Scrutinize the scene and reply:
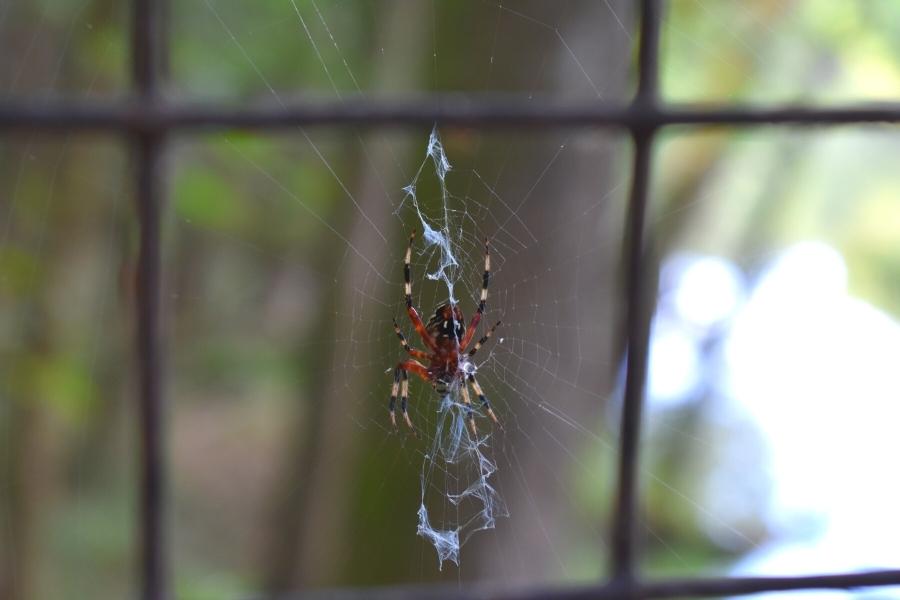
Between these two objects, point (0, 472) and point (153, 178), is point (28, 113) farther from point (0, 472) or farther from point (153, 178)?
point (0, 472)

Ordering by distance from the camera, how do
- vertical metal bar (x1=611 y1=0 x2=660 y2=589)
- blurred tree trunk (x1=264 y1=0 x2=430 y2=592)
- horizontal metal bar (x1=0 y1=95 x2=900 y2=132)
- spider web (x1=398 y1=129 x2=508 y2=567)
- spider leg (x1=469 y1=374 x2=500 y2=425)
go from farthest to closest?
1. blurred tree trunk (x1=264 y1=0 x2=430 y2=592)
2. spider leg (x1=469 y1=374 x2=500 y2=425)
3. spider web (x1=398 y1=129 x2=508 y2=567)
4. vertical metal bar (x1=611 y1=0 x2=660 y2=589)
5. horizontal metal bar (x1=0 y1=95 x2=900 y2=132)

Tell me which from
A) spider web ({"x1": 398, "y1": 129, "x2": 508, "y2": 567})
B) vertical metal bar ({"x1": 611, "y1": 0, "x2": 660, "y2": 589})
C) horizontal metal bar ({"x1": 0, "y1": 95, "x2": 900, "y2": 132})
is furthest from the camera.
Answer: spider web ({"x1": 398, "y1": 129, "x2": 508, "y2": 567})

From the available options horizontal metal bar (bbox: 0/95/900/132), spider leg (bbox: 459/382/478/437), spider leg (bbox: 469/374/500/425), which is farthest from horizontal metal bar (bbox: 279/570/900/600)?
spider leg (bbox: 459/382/478/437)

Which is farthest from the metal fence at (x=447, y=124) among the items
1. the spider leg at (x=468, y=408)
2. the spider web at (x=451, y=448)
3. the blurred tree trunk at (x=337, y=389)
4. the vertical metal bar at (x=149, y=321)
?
the blurred tree trunk at (x=337, y=389)

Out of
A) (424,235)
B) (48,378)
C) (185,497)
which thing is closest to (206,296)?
(185,497)

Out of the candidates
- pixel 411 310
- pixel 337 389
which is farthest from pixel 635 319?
pixel 337 389

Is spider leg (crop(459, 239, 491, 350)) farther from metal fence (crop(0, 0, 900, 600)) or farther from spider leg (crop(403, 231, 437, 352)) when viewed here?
metal fence (crop(0, 0, 900, 600))

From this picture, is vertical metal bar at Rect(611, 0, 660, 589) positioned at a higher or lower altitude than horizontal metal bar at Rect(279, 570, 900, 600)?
higher
